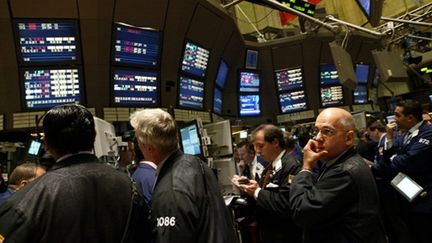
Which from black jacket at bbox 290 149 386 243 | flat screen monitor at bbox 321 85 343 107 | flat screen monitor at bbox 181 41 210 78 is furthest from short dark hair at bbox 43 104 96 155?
flat screen monitor at bbox 321 85 343 107

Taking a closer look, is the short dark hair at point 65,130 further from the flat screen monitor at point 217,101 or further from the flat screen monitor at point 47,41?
the flat screen monitor at point 217,101

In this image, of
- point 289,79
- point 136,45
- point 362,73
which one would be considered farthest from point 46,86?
point 362,73

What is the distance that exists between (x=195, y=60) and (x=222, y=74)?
4.87ft

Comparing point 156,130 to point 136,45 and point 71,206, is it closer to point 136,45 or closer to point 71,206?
point 71,206

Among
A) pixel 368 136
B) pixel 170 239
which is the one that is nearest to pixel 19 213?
pixel 170 239

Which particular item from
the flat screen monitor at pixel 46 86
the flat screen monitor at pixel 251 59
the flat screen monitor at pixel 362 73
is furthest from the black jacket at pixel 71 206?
the flat screen monitor at pixel 362 73

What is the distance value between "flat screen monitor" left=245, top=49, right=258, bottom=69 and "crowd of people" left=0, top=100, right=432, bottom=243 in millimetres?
6537

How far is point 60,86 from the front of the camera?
5164 mm

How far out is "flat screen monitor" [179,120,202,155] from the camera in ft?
12.0

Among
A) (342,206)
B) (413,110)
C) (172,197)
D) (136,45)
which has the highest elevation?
(136,45)

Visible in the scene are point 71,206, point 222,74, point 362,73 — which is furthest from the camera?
point 362,73

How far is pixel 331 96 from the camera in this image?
9562 millimetres

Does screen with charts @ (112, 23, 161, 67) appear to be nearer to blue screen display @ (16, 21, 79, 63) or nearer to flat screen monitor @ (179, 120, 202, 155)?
blue screen display @ (16, 21, 79, 63)

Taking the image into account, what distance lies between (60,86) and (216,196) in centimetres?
411
